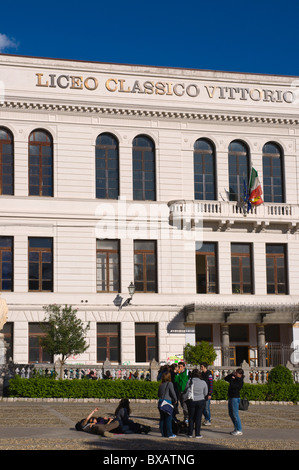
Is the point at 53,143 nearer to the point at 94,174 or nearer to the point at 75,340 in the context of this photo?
the point at 94,174

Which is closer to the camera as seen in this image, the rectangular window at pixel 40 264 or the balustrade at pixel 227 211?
the rectangular window at pixel 40 264

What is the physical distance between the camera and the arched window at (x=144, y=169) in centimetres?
4294

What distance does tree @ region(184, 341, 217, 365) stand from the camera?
127 ft

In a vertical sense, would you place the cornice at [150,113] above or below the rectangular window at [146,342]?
above

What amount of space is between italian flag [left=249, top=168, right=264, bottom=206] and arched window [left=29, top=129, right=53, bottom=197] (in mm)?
11259

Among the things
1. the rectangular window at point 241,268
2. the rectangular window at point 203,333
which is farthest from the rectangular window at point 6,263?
the rectangular window at point 241,268

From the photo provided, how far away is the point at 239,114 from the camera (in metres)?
44.5

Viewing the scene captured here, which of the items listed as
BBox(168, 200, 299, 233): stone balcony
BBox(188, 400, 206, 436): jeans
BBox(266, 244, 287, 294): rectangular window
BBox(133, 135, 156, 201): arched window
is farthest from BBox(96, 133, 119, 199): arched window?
BBox(188, 400, 206, 436): jeans

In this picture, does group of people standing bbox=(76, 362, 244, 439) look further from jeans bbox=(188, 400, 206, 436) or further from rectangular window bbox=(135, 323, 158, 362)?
rectangular window bbox=(135, 323, 158, 362)

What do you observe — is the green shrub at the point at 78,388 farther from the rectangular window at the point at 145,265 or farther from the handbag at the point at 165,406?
the rectangular window at the point at 145,265

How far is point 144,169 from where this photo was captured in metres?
43.3

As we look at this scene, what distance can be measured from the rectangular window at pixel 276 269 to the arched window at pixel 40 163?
13290 mm

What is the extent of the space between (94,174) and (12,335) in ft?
32.6
